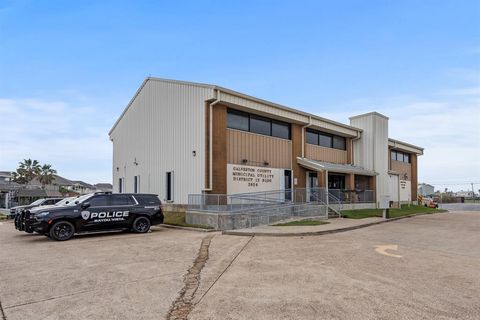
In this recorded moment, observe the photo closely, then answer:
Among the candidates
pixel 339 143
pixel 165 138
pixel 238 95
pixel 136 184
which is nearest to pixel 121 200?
pixel 165 138

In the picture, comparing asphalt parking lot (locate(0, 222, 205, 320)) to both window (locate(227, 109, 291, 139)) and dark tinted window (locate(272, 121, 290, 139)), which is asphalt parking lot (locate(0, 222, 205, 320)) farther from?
dark tinted window (locate(272, 121, 290, 139))

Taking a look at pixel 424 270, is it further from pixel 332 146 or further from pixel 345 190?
pixel 332 146

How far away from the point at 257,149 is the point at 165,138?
543 centimetres

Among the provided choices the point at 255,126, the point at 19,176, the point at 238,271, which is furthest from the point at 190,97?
the point at 19,176

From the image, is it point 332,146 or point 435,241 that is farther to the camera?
point 332,146

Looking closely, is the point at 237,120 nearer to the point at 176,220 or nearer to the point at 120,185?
the point at 176,220

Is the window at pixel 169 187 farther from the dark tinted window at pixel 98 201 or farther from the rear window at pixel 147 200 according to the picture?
the dark tinted window at pixel 98 201

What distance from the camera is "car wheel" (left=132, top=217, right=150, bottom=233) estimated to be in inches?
620

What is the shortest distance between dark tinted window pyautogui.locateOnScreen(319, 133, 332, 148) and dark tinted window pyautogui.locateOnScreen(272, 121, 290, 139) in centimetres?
450

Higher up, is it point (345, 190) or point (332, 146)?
point (332, 146)

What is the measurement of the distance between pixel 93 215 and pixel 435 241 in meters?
12.6

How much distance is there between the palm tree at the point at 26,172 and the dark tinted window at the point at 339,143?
74110 millimetres

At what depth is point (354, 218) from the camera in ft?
70.4

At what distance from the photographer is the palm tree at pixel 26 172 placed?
81.4m
